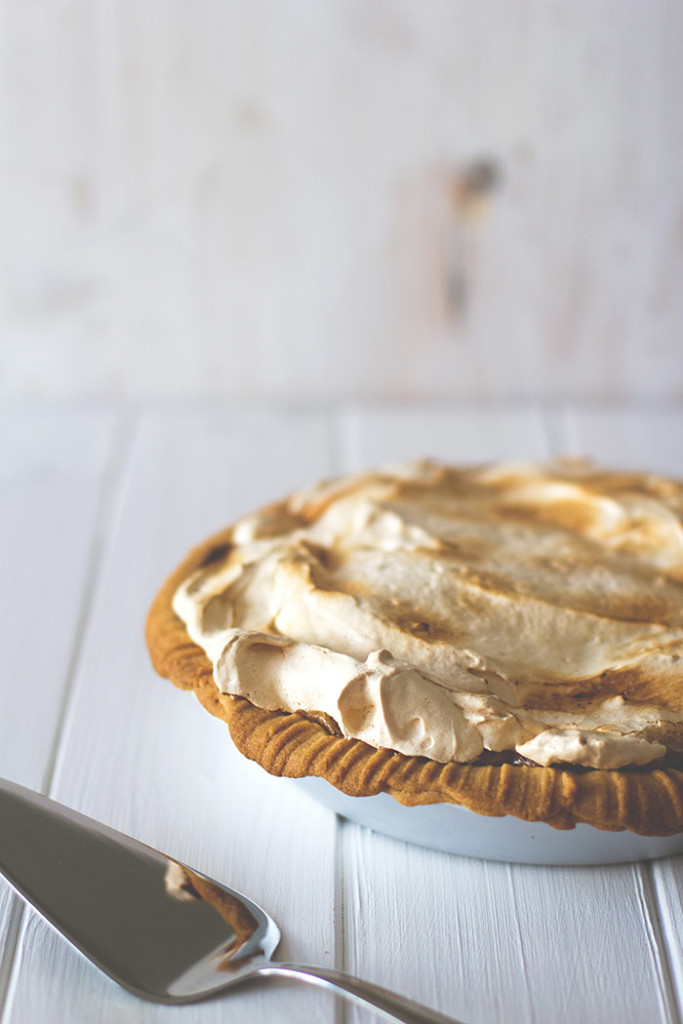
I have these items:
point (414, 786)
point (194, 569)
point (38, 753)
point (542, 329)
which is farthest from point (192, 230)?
point (414, 786)

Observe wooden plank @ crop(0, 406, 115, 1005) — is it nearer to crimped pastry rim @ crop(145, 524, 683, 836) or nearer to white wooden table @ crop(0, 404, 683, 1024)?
white wooden table @ crop(0, 404, 683, 1024)

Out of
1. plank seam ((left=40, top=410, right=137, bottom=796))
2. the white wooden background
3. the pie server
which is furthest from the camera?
the white wooden background

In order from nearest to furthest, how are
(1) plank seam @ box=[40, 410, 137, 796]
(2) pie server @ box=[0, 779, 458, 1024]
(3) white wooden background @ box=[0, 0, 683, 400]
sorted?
1. (2) pie server @ box=[0, 779, 458, 1024]
2. (1) plank seam @ box=[40, 410, 137, 796]
3. (3) white wooden background @ box=[0, 0, 683, 400]

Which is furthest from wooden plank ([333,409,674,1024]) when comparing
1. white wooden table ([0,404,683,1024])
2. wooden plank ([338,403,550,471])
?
wooden plank ([338,403,550,471])

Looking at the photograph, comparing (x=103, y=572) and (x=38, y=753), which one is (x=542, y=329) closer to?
(x=103, y=572)

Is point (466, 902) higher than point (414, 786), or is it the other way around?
point (414, 786)

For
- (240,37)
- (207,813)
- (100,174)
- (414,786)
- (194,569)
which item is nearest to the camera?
(414,786)

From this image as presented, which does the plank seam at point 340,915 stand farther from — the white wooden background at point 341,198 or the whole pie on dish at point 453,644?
the white wooden background at point 341,198

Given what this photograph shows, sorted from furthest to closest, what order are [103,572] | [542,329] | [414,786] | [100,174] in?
[542,329] < [100,174] < [103,572] < [414,786]
